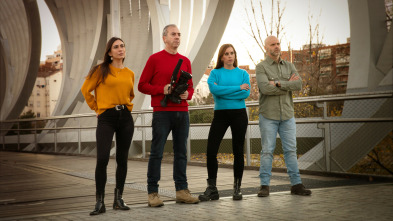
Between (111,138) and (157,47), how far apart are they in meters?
13.9

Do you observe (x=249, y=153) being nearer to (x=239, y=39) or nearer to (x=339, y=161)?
(x=339, y=161)

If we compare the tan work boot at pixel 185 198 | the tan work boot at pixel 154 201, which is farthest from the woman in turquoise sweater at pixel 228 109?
the tan work boot at pixel 154 201

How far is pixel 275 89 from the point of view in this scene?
598 centimetres

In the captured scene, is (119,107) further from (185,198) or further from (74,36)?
(74,36)

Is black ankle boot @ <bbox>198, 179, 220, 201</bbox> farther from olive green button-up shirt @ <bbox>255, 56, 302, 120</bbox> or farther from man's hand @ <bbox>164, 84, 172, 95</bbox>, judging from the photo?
man's hand @ <bbox>164, 84, 172, 95</bbox>

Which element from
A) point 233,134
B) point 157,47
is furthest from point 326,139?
point 157,47

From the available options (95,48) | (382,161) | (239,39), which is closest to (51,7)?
(95,48)

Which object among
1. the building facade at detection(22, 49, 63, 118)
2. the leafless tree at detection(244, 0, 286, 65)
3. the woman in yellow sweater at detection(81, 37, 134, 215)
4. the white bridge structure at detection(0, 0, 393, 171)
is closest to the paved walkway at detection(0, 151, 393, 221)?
the woman in yellow sweater at detection(81, 37, 134, 215)

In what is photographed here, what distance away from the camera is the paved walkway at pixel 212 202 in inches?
185

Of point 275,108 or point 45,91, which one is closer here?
point 275,108

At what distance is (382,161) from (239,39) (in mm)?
12733

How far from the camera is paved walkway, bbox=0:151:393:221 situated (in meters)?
4.70

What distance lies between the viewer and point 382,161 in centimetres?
772

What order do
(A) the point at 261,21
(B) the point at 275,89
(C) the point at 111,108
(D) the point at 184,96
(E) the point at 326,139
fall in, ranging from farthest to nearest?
(A) the point at 261,21 → (E) the point at 326,139 → (B) the point at 275,89 → (D) the point at 184,96 → (C) the point at 111,108
